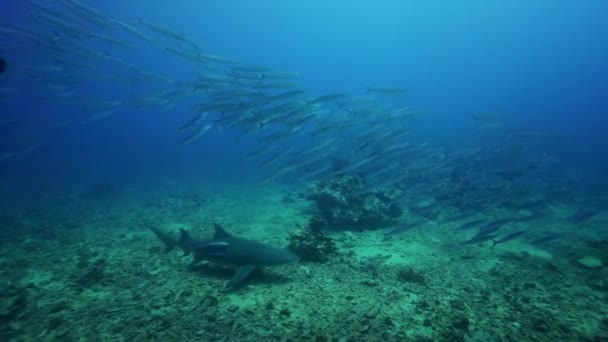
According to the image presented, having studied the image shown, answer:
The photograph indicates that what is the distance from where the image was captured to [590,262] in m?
6.59

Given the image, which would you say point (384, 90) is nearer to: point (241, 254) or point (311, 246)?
point (311, 246)

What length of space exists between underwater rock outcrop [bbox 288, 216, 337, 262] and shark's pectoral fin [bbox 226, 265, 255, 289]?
1.63 meters

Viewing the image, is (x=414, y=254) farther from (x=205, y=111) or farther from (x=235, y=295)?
(x=205, y=111)

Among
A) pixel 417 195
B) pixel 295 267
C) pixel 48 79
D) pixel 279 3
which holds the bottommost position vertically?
pixel 417 195

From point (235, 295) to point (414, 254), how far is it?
14.7 ft

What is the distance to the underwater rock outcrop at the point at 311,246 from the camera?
6660 millimetres

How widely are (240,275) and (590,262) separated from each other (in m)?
7.54

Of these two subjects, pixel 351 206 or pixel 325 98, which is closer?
pixel 351 206

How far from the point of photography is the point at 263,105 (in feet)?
40.8

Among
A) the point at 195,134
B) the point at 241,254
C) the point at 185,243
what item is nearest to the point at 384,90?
the point at 195,134

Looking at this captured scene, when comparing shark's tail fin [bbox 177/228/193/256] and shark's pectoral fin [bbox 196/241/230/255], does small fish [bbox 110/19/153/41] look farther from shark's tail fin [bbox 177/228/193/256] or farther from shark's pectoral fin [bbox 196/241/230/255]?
shark's pectoral fin [bbox 196/241/230/255]

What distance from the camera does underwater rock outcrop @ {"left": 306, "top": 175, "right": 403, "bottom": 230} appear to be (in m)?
9.69

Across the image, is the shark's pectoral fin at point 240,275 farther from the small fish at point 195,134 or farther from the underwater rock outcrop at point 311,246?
the small fish at point 195,134

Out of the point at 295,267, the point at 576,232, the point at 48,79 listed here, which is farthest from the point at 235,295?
the point at 48,79
